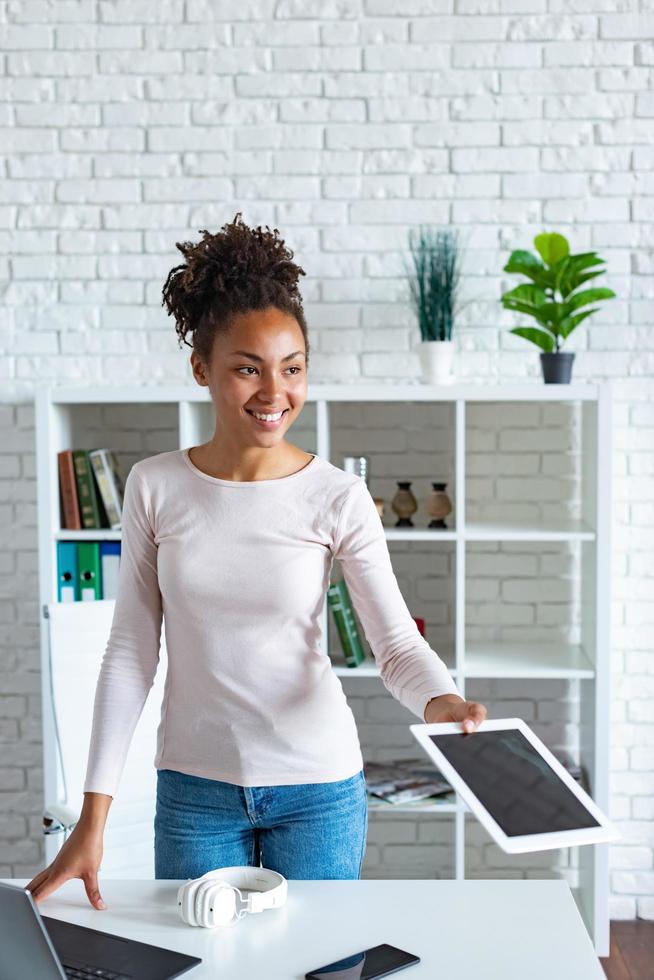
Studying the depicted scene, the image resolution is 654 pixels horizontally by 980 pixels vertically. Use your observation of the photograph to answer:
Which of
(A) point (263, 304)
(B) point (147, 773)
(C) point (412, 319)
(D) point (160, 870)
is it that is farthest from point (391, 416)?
(D) point (160, 870)

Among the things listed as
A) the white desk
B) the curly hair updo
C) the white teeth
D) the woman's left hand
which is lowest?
the white desk

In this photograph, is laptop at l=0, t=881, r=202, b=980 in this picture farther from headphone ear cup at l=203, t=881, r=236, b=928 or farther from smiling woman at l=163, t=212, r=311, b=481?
smiling woman at l=163, t=212, r=311, b=481

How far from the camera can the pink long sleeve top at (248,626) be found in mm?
1634

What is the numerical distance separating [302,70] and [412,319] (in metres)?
0.81

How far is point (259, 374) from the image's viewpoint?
64.6 inches

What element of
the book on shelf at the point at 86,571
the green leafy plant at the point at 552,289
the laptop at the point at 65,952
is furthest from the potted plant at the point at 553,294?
the laptop at the point at 65,952

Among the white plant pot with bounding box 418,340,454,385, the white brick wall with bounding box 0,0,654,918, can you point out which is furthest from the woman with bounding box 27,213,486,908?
the white brick wall with bounding box 0,0,654,918

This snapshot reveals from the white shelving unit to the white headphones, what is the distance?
4.79ft

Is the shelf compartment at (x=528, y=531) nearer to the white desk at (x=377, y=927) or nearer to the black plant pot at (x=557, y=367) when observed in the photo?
the black plant pot at (x=557, y=367)

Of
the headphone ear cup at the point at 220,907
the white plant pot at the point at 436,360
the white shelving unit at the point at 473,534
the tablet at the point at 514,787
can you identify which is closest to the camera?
the tablet at the point at 514,787

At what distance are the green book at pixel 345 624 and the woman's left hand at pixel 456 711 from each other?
1403 mm

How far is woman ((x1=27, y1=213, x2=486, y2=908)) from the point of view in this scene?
64.3 inches

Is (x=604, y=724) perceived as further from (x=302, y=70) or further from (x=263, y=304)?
(x=302, y=70)

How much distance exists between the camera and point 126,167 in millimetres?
3250
